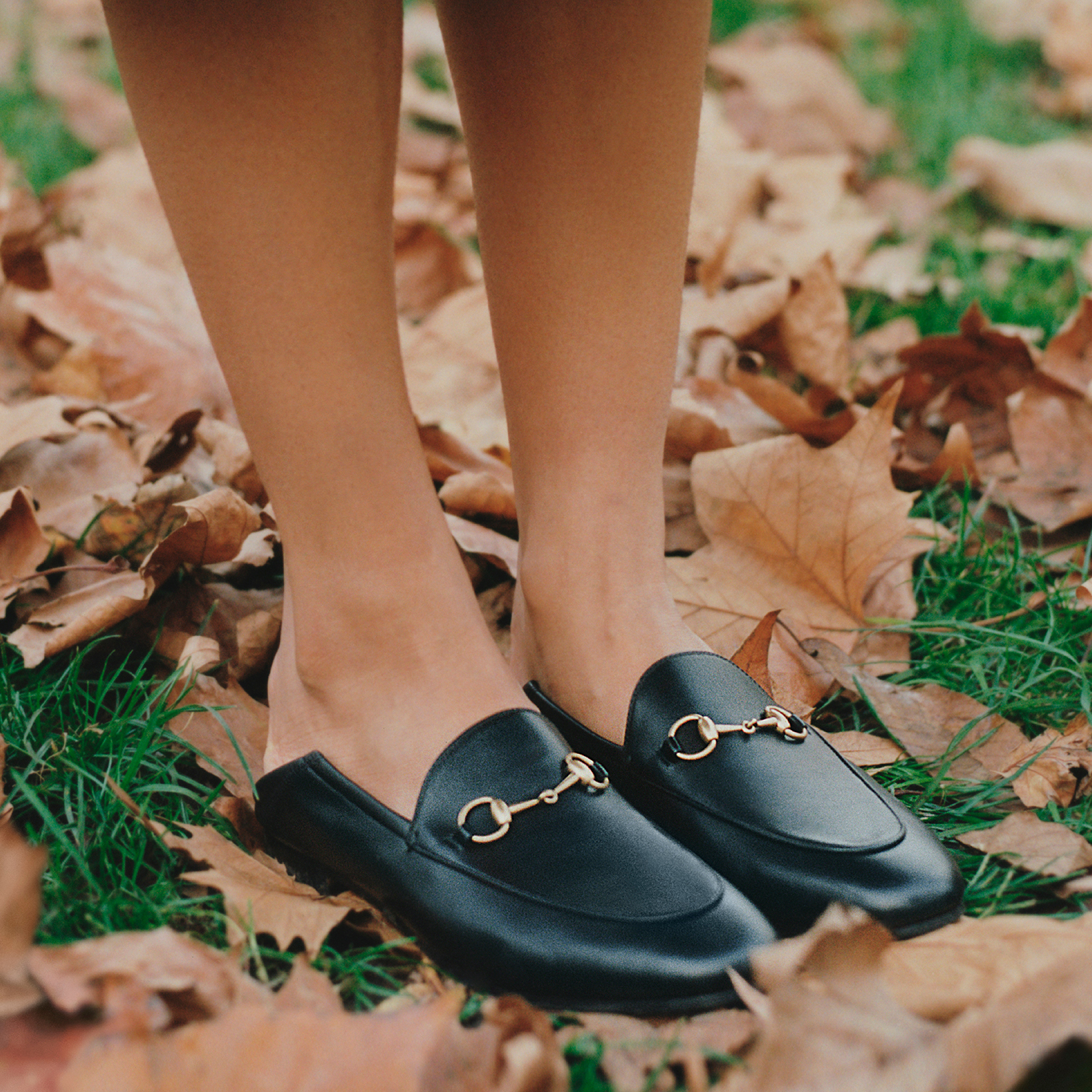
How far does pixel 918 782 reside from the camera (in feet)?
3.12

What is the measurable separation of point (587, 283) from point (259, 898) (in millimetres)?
511

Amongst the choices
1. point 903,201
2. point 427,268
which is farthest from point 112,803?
point 903,201

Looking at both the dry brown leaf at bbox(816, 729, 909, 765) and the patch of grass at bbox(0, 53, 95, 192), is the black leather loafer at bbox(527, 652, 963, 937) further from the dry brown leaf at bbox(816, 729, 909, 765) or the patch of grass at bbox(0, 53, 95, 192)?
the patch of grass at bbox(0, 53, 95, 192)

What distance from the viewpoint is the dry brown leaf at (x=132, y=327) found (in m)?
1.55

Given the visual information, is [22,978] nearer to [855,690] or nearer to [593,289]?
[593,289]

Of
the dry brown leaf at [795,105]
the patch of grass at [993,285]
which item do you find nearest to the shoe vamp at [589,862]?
the patch of grass at [993,285]

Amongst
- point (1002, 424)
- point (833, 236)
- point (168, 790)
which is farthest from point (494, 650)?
point (833, 236)

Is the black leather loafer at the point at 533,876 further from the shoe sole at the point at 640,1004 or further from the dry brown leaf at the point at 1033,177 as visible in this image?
the dry brown leaf at the point at 1033,177

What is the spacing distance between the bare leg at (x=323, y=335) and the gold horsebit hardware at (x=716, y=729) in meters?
0.13

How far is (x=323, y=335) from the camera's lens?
73cm

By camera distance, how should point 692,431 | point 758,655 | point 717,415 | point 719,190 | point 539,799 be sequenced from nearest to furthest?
1. point 539,799
2. point 758,655
3. point 692,431
4. point 717,415
5. point 719,190

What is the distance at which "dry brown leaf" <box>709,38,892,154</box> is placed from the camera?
2781 millimetres

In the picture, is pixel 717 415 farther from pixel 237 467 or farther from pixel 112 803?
pixel 112 803

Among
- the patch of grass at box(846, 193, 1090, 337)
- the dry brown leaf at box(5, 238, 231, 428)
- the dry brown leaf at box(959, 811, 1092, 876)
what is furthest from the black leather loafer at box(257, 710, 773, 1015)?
the patch of grass at box(846, 193, 1090, 337)
